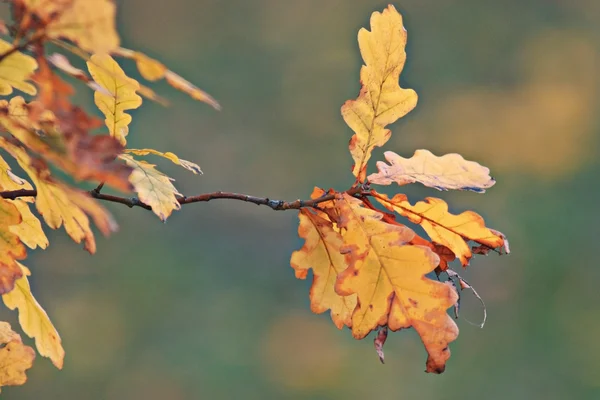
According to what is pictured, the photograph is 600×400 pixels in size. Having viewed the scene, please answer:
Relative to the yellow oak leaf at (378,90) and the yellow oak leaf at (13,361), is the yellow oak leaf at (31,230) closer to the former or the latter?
the yellow oak leaf at (13,361)

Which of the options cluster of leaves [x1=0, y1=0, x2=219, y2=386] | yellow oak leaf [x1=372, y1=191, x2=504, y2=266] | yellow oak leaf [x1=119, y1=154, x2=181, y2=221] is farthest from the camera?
yellow oak leaf [x1=372, y1=191, x2=504, y2=266]

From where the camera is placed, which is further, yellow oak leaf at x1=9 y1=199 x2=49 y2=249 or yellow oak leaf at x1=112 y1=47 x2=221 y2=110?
yellow oak leaf at x1=9 y1=199 x2=49 y2=249

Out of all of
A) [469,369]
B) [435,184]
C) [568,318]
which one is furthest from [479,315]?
[435,184]

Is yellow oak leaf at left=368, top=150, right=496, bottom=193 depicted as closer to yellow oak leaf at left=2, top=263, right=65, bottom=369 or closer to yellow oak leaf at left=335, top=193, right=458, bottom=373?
yellow oak leaf at left=335, top=193, right=458, bottom=373

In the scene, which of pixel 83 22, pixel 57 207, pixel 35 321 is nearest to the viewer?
pixel 83 22

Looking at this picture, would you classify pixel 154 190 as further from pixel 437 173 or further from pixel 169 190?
pixel 437 173

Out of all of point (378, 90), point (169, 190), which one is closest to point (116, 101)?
point (169, 190)

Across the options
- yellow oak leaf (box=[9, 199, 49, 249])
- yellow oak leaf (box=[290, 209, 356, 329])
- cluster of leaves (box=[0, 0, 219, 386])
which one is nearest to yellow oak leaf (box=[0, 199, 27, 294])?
cluster of leaves (box=[0, 0, 219, 386])

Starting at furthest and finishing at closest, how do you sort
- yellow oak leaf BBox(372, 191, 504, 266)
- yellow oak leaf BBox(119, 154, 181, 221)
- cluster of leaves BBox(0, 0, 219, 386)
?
yellow oak leaf BBox(372, 191, 504, 266)
yellow oak leaf BBox(119, 154, 181, 221)
cluster of leaves BBox(0, 0, 219, 386)

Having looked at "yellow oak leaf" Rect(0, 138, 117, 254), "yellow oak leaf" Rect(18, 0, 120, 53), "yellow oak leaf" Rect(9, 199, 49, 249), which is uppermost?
"yellow oak leaf" Rect(18, 0, 120, 53)
